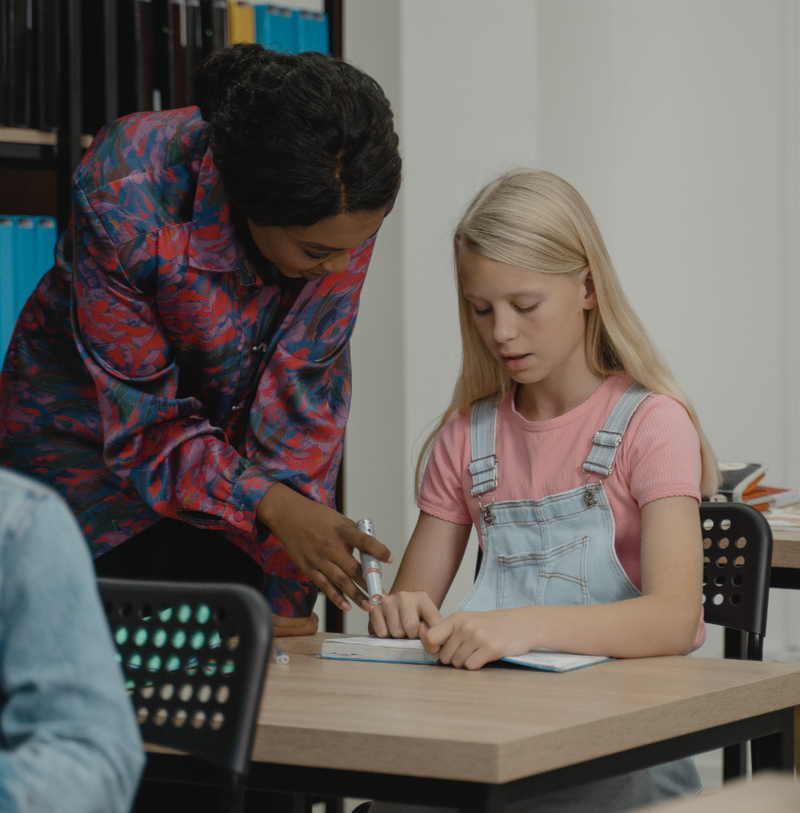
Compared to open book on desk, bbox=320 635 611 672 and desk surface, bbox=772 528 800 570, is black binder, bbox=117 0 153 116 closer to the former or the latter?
open book on desk, bbox=320 635 611 672

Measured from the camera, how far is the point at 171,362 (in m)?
1.53

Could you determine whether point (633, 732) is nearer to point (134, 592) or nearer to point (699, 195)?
point (134, 592)

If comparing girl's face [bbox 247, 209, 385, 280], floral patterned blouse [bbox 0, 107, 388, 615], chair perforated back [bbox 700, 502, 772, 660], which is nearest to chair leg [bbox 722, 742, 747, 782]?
chair perforated back [bbox 700, 502, 772, 660]

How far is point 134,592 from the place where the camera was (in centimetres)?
101

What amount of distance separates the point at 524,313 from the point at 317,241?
13.1 inches

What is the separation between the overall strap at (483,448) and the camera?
1.66 m

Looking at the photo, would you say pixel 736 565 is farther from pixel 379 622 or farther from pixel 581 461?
pixel 379 622

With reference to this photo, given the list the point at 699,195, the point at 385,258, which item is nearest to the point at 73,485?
the point at 385,258

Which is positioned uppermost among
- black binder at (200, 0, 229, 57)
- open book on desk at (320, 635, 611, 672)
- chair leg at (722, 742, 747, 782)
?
black binder at (200, 0, 229, 57)

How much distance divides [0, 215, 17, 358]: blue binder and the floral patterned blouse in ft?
1.62

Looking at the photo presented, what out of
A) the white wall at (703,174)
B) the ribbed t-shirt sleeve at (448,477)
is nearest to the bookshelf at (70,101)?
the ribbed t-shirt sleeve at (448,477)

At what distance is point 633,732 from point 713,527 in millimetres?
722

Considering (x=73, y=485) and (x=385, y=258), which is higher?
(x=385, y=258)

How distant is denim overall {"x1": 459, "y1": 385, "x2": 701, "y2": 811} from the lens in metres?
1.48
